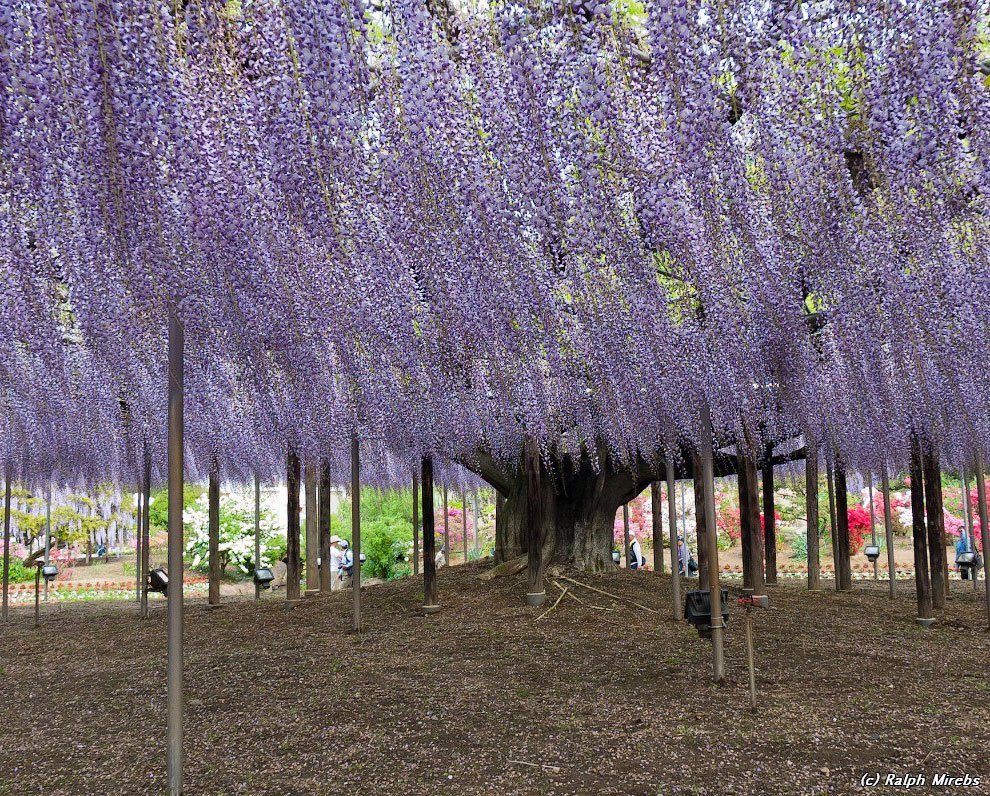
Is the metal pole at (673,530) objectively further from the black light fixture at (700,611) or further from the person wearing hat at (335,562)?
the person wearing hat at (335,562)

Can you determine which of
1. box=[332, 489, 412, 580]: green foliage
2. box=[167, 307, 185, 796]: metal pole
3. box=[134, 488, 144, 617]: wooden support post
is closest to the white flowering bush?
box=[332, 489, 412, 580]: green foliage

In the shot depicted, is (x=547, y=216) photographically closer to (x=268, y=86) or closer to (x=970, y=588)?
(x=268, y=86)

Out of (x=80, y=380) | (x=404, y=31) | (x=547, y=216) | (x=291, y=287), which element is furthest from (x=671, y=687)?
(x=80, y=380)

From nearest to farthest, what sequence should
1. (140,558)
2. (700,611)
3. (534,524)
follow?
1. (700,611)
2. (534,524)
3. (140,558)

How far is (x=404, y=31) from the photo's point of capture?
3.83 meters

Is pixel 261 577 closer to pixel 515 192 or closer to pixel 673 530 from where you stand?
pixel 673 530

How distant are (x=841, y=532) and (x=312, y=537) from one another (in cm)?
796

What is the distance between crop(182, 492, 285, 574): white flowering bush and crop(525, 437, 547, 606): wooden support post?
9401mm

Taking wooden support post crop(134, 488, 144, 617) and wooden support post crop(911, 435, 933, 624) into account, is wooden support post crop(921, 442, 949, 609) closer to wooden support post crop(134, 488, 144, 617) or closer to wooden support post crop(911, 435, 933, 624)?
wooden support post crop(911, 435, 933, 624)

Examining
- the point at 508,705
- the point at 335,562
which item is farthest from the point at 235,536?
the point at 508,705

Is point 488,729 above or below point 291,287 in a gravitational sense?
below

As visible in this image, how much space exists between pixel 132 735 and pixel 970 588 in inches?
478

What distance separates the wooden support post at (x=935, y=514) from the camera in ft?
27.3

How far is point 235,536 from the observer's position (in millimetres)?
17625
